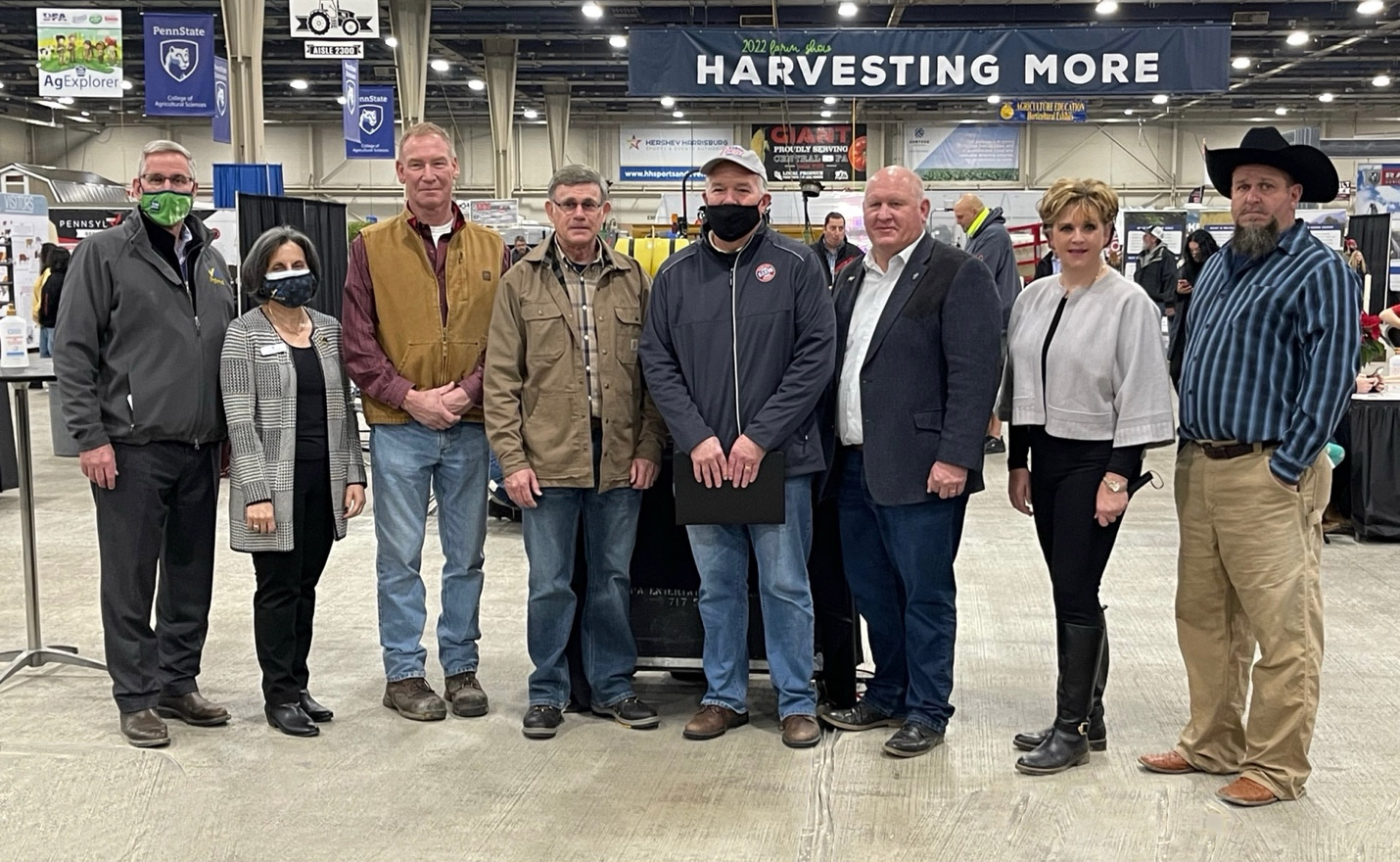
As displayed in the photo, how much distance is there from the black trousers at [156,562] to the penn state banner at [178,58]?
9.92 meters

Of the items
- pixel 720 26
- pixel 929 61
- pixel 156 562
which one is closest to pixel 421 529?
pixel 156 562

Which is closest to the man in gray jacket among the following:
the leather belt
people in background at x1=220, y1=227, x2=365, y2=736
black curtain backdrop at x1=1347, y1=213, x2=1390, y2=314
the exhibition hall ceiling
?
people in background at x1=220, y1=227, x2=365, y2=736

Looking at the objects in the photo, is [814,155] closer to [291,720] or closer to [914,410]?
[914,410]

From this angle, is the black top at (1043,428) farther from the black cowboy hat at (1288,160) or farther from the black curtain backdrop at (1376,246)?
the black curtain backdrop at (1376,246)

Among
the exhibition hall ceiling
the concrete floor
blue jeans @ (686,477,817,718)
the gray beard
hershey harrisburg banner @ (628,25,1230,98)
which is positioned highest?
the exhibition hall ceiling

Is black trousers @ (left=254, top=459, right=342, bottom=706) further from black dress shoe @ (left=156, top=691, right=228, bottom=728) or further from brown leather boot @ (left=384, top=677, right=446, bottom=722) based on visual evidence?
brown leather boot @ (left=384, top=677, right=446, bottom=722)

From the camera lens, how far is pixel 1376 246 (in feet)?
50.7

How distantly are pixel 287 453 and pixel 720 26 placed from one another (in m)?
10.1

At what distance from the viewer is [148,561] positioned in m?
3.75

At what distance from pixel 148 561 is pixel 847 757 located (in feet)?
6.72

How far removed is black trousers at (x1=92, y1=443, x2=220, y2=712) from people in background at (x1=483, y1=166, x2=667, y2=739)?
92cm

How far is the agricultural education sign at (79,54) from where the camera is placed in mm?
12664

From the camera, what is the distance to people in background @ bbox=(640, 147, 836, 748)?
3.51m

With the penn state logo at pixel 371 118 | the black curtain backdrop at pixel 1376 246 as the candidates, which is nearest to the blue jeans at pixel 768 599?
the black curtain backdrop at pixel 1376 246
